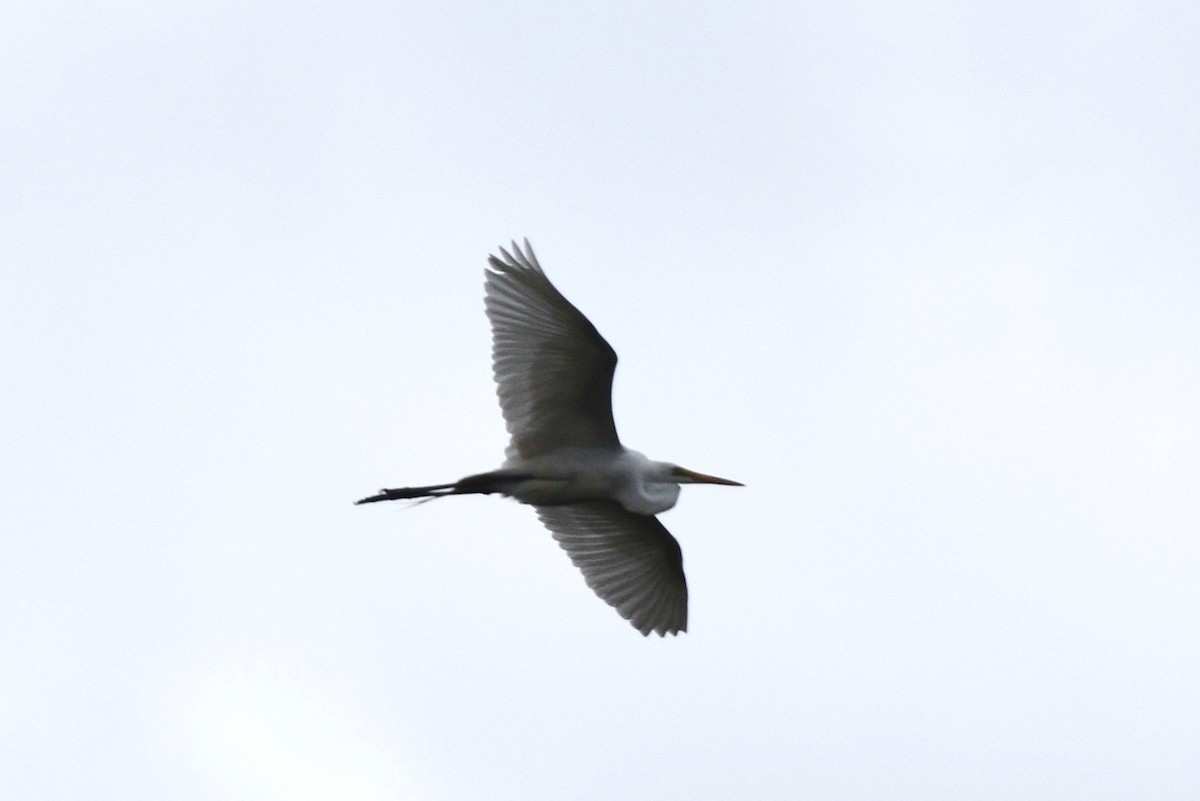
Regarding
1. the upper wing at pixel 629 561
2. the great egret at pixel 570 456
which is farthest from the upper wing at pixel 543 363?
the upper wing at pixel 629 561

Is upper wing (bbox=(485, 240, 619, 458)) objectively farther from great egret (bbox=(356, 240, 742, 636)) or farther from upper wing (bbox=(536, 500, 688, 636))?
upper wing (bbox=(536, 500, 688, 636))

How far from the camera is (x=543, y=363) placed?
11.5m

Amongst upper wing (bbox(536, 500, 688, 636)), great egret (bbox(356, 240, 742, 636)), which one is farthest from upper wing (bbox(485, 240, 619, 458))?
upper wing (bbox(536, 500, 688, 636))

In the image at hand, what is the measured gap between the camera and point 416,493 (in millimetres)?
11789

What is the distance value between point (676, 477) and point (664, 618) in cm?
129

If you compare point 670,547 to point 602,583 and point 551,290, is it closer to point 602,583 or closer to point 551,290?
point 602,583

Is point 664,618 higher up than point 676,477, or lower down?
lower down

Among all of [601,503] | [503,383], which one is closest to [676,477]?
[601,503]

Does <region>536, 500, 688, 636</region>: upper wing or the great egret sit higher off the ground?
the great egret

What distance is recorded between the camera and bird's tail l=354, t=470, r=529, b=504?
461 inches

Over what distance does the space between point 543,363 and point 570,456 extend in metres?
0.73

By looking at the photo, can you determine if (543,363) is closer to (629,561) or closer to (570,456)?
(570,456)

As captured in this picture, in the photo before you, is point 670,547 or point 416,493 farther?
point 670,547

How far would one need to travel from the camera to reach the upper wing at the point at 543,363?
11273 mm
